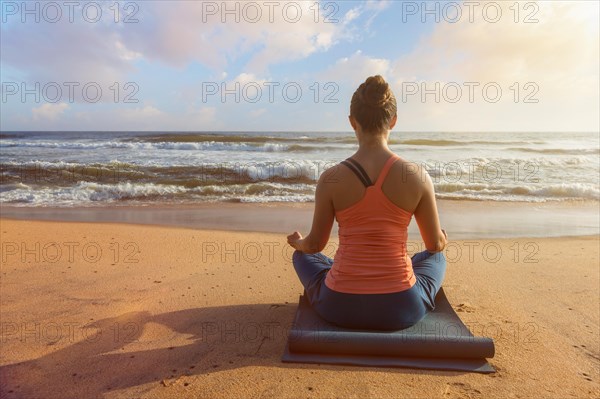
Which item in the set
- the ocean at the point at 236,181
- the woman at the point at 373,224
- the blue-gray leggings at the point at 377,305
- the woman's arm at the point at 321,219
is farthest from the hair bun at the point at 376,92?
the ocean at the point at 236,181

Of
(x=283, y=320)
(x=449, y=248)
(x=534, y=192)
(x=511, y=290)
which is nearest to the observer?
(x=283, y=320)

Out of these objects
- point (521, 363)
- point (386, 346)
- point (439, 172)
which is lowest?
point (521, 363)

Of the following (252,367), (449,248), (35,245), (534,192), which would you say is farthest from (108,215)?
(534,192)

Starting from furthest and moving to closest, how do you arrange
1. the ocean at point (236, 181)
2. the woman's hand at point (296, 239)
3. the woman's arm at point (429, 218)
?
1. the ocean at point (236, 181)
2. the woman's hand at point (296, 239)
3. the woman's arm at point (429, 218)

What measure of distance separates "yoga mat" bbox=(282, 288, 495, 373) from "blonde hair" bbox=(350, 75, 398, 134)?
3.82 ft

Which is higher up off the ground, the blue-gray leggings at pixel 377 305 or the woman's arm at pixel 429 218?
the woman's arm at pixel 429 218

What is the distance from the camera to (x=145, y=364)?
111 inches

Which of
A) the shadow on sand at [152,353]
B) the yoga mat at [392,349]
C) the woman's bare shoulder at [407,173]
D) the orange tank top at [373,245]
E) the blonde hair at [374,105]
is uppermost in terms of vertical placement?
the blonde hair at [374,105]

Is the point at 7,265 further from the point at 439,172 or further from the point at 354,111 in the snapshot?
the point at 439,172

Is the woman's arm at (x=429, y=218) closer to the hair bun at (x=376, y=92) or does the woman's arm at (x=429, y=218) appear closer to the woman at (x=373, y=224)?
the woman at (x=373, y=224)

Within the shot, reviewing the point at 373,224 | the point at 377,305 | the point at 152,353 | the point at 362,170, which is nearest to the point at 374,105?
the point at 362,170

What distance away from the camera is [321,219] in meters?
2.69

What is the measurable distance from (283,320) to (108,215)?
646cm

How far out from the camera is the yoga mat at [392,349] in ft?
8.57
